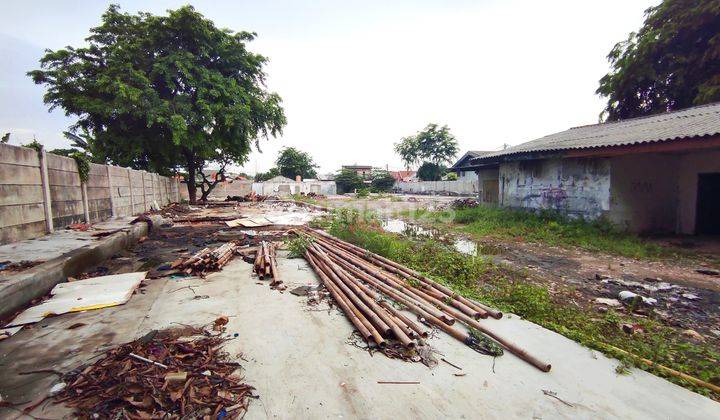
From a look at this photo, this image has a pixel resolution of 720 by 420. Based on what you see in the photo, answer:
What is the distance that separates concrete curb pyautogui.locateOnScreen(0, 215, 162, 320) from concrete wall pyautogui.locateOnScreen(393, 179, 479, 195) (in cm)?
2779

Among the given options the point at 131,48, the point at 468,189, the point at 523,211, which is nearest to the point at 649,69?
the point at 523,211

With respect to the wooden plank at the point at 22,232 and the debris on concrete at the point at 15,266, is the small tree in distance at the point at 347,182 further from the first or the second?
the debris on concrete at the point at 15,266

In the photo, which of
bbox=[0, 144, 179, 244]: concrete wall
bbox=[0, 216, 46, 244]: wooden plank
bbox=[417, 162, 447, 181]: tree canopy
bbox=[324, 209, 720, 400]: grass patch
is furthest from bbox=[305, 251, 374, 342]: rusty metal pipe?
bbox=[417, 162, 447, 181]: tree canopy

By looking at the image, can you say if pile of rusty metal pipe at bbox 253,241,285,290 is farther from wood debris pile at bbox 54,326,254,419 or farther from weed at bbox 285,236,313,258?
wood debris pile at bbox 54,326,254,419

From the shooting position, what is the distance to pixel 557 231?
8.45 m

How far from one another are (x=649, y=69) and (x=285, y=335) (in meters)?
20.4

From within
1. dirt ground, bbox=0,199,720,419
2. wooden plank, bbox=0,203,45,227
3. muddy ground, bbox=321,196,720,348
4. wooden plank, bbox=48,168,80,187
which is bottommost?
muddy ground, bbox=321,196,720,348

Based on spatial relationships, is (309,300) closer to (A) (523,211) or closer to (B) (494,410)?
(B) (494,410)

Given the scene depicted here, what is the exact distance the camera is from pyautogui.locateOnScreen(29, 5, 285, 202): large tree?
14211mm

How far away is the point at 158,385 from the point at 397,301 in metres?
2.41

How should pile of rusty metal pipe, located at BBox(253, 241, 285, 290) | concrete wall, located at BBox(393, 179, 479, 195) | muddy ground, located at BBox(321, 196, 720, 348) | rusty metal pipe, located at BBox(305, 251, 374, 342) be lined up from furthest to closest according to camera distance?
1. concrete wall, located at BBox(393, 179, 479, 195)
2. pile of rusty metal pipe, located at BBox(253, 241, 285, 290)
3. muddy ground, located at BBox(321, 196, 720, 348)
4. rusty metal pipe, located at BBox(305, 251, 374, 342)

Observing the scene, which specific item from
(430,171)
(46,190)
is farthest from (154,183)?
(430,171)

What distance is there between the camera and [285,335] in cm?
299

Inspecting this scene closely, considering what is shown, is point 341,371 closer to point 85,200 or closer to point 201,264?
point 201,264
